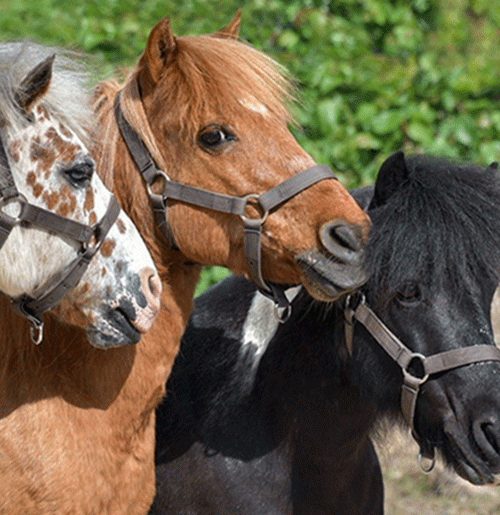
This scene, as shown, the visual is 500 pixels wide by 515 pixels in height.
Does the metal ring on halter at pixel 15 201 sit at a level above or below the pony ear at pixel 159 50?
below

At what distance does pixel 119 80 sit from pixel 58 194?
2.69 ft

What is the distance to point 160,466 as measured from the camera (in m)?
3.43

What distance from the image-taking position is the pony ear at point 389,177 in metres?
A: 3.08

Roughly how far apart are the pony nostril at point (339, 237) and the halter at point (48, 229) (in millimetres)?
588

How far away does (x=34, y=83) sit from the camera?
2.65 metres

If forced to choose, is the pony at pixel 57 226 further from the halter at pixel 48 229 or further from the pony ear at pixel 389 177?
the pony ear at pixel 389 177

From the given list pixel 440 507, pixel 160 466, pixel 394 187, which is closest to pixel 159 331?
pixel 160 466

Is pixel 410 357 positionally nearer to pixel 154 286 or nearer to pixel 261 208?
pixel 261 208

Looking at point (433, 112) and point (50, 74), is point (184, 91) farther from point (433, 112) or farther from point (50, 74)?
point (433, 112)

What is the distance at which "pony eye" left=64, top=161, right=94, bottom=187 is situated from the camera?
2.71 meters

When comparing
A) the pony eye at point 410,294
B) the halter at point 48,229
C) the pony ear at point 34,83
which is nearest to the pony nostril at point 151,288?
the halter at point 48,229

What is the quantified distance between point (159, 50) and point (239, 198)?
499 millimetres

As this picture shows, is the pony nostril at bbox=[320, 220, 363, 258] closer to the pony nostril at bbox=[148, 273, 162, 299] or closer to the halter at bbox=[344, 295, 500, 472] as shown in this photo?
the halter at bbox=[344, 295, 500, 472]

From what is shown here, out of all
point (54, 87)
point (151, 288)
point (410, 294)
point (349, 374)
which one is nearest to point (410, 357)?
point (410, 294)
